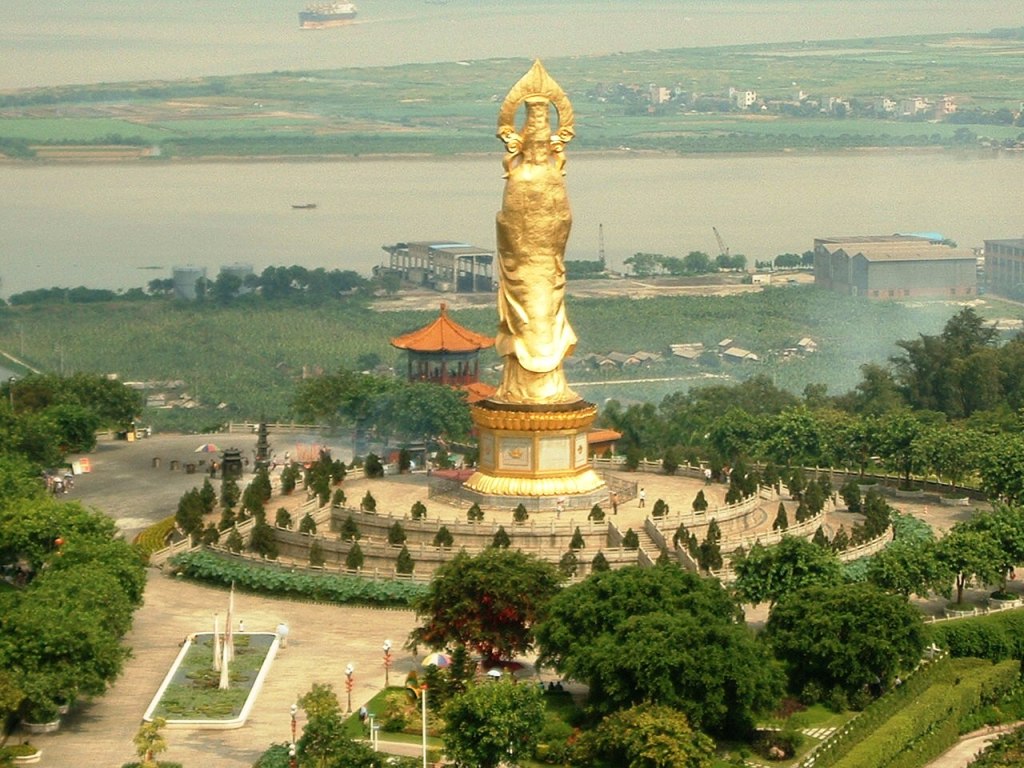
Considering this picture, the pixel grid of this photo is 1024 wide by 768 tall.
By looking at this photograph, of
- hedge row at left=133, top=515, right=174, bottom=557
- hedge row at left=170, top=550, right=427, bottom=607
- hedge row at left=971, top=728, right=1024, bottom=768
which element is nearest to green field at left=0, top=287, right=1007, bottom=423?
hedge row at left=133, top=515, right=174, bottom=557

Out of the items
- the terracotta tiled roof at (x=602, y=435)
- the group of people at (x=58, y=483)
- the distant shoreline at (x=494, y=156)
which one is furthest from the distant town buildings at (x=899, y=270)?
the group of people at (x=58, y=483)

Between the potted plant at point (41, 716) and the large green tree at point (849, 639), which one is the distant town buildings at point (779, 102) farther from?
the potted plant at point (41, 716)

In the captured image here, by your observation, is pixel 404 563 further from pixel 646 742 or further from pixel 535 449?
pixel 646 742

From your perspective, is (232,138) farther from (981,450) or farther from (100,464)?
(981,450)

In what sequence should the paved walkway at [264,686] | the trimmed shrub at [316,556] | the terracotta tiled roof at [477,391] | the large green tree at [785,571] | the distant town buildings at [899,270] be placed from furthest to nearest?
the distant town buildings at [899,270] < the terracotta tiled roof at [477,391] < the trimmed shrub at [316,556] < the large green tree at [785,571] < the paved walkway at [264,686]

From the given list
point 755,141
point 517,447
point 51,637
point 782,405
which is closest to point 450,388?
point 782,405

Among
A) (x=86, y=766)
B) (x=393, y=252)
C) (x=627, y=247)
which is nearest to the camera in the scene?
(x=86, y=766)
